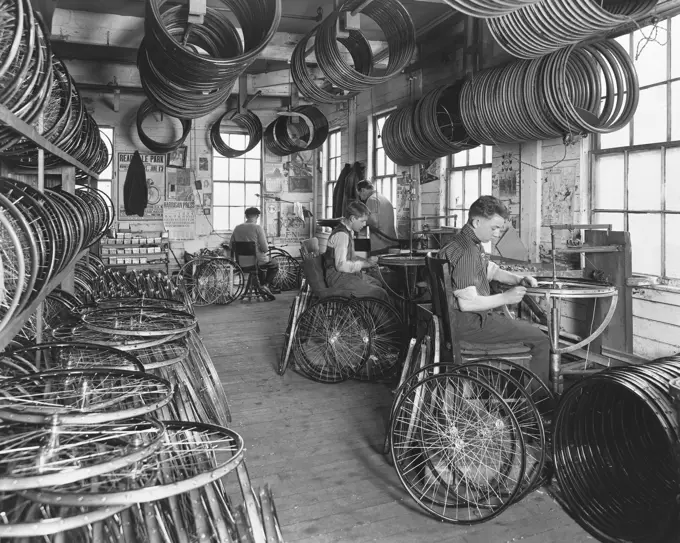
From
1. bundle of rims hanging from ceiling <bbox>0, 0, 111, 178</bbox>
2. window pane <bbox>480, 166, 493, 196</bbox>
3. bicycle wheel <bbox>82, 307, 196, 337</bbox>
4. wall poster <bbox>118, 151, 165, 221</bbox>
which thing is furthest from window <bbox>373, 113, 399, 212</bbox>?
bicycle wheel <bbox>82, 307, 196, 337</bbox>

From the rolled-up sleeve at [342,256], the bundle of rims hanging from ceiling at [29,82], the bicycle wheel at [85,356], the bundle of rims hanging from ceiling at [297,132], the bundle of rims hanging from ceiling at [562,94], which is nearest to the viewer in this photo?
the bundle of rims hanging from ceiling at [29,82]

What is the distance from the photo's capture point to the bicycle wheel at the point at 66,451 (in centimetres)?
145

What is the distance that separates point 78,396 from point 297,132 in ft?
29.9

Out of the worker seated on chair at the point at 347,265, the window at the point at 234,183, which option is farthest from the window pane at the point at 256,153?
the worker seated on chair at the point at 347,265

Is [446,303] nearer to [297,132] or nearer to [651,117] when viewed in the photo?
[651,117]

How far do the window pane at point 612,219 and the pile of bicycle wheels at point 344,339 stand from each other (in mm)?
1938

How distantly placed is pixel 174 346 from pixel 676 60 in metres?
4.10

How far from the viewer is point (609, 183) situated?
5066 mm

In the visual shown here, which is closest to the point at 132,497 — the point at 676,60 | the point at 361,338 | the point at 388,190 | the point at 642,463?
the point at 642,463

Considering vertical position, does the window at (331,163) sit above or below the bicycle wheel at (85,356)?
above

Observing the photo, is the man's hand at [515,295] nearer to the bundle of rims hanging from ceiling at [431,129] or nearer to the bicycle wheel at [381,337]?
the bicycle wheel at [381,337]

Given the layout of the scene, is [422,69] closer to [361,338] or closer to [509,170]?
[509,170]

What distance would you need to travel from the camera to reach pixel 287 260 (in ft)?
36.3

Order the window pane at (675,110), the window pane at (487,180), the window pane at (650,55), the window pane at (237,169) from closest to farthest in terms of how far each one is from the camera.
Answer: the window pane at (675,110), the window pane at (650,55), the window pane at (487,180), the window pane at (237,169)
